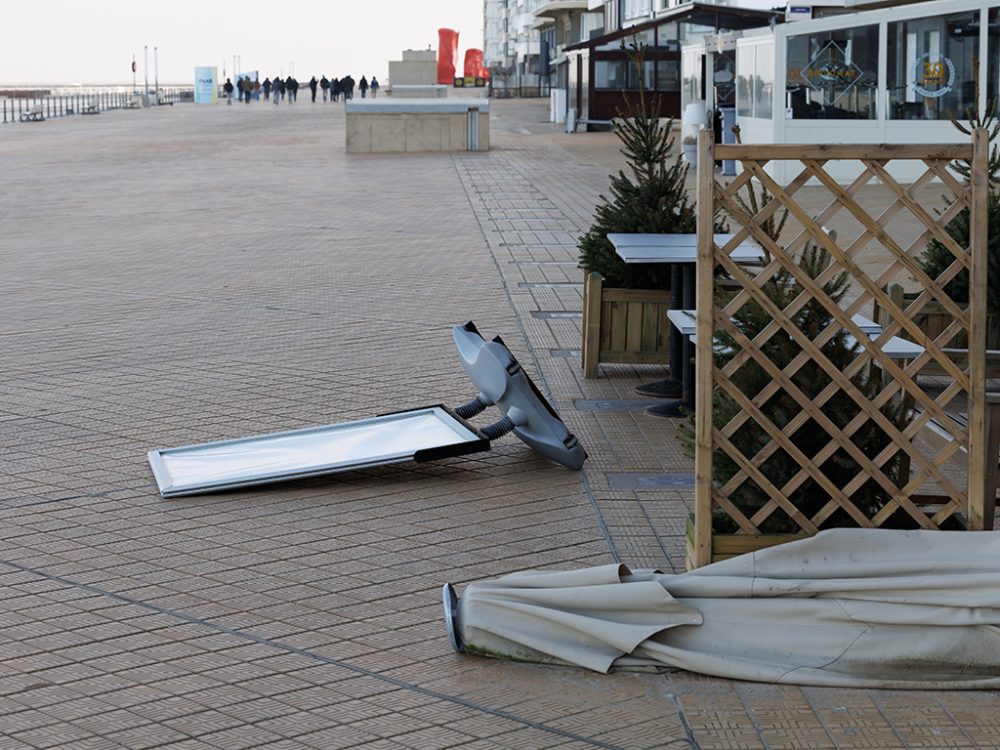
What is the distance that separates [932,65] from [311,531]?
1730cm

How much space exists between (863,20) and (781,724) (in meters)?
18.5

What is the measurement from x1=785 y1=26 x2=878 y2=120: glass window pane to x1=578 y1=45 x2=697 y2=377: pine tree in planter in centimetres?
1339

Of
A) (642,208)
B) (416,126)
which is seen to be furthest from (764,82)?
(642,208)

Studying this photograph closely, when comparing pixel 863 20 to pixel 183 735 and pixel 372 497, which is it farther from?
pixel 183 735

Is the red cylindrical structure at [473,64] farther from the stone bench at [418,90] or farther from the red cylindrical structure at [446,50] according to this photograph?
the stone bench at [418,90]

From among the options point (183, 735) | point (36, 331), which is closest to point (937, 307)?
point (183, 735)

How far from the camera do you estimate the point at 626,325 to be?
27.3 ft

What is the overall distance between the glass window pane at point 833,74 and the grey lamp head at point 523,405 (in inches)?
621

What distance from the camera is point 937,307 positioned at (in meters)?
7.69

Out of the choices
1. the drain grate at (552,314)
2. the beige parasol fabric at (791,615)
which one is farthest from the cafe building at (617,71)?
the beige parasol fabric at (791,615)

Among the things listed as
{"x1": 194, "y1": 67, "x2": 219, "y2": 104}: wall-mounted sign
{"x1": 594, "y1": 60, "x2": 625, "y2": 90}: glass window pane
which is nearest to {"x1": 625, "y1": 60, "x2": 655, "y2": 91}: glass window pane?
{"x1": 594, "y1": 60, "x2": 625, "y2": 90}: glass window pane

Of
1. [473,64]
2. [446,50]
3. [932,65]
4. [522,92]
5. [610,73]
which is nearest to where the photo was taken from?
[932,65]

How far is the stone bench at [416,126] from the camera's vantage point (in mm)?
32062

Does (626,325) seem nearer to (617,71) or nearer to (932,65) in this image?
(932,65)
